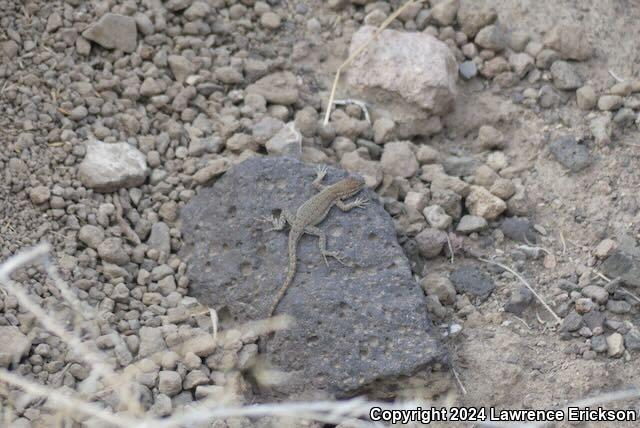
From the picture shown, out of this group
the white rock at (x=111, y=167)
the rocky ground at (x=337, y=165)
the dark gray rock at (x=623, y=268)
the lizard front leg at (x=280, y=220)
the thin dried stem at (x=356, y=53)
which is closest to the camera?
the rocky ground at (x=337, y=165)

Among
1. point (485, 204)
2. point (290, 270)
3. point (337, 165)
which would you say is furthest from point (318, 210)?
point (485, 204)

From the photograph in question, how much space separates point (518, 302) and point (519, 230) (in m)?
0.63

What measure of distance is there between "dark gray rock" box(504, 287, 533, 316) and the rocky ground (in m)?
0.02

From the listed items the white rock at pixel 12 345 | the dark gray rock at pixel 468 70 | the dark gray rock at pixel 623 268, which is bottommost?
the white rock at pixel 12 345

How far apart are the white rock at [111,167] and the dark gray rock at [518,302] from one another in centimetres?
261

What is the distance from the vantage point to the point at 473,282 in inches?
223

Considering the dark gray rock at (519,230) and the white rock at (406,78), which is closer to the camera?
the dark gray rock at (519,230)

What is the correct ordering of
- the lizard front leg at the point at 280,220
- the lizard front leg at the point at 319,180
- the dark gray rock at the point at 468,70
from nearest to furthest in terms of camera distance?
the lizard front leg at the point at 280,220 < the lizard front leg at the point at 319,180 < the dark gray rock at the point at 468,70

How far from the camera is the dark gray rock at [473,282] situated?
18.4ft

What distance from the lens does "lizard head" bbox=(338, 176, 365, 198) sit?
5621 millimetres

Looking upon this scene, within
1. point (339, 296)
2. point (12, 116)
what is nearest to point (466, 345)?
point (339, 296)

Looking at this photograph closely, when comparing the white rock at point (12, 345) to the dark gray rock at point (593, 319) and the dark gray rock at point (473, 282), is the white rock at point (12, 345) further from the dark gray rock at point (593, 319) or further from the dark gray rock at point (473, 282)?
the dark gray rock at point (593, 319)

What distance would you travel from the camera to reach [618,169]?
20.1 feet

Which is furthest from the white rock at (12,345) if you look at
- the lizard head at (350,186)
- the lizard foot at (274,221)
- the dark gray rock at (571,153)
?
the dark gray rock at (571,153)
